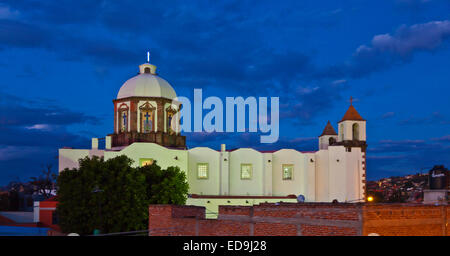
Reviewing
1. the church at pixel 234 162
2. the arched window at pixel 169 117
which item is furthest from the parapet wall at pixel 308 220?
the arched window at pixel 169 117

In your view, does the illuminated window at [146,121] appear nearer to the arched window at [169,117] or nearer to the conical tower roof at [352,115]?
the arched window at [169,117]

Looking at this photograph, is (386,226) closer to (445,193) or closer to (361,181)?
(445,193)

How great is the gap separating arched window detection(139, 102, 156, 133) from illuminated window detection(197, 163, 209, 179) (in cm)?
538

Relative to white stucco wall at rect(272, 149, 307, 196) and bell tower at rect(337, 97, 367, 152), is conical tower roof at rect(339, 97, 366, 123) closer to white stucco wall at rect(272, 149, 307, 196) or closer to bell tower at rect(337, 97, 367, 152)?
bell tower at rect(337, 97, 367, 152)

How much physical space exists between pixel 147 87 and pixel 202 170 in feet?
29.6

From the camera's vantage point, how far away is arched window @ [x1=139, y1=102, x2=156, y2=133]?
4766 centimetres

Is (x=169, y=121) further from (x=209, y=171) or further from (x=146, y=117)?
(x=209, y=171)

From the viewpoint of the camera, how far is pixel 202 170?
4653 cm

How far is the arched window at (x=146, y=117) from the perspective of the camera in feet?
156

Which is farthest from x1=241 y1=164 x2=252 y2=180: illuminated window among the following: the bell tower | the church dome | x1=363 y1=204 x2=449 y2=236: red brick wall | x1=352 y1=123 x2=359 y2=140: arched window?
x1=363 y1=204 x2=449 y2=236: red brick wall

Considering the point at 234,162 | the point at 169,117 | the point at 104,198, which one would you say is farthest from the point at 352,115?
the point at 104,198

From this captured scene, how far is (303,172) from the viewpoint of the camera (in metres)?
47.9
